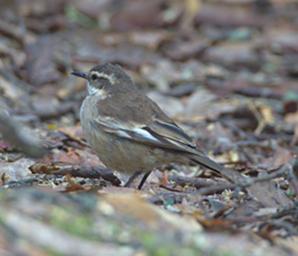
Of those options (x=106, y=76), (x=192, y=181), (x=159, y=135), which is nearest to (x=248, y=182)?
(x=159, y=135)

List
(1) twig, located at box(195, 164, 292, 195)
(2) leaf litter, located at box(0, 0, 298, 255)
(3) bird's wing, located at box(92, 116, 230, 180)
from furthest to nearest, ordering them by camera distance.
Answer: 1. (3) bird's wing, located at box(92, 116, 230, 180)
2. (1) twig, located at box(195, 164, 292, 195)
3. (2) leaf litter, located at box(0, 0, 298, 255)

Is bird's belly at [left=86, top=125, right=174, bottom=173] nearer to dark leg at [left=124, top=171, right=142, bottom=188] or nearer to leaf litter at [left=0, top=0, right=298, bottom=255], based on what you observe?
dark leg at [left=124, top=171, right=142, bottom=188]

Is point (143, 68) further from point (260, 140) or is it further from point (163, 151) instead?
point (163, 151)

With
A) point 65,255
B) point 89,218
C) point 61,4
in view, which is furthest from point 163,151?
point 61,4

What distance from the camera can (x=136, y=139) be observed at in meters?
7.29

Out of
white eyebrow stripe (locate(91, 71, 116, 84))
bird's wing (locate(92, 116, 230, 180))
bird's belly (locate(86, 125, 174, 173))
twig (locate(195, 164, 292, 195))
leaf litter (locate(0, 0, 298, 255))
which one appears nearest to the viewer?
leaf litter (locate(0, 0, 298, 255))

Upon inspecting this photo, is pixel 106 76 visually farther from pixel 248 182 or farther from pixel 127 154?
pixel 248 182

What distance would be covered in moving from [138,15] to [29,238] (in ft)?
33.7

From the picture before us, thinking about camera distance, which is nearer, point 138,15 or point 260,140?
point 260,140

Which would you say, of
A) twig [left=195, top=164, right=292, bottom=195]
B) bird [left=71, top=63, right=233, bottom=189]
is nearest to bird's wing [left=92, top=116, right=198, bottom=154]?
bird [left=71, top=63, right=233, bottom=189]

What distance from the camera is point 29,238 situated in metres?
4.50

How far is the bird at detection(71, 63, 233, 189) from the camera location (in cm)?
722

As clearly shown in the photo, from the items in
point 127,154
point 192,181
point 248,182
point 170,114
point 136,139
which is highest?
point 248,182

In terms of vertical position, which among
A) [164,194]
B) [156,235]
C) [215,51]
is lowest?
[215,51]
